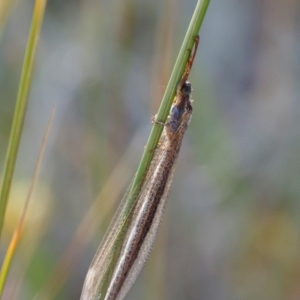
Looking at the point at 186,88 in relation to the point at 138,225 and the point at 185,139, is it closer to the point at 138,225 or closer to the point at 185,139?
the point at 138,225

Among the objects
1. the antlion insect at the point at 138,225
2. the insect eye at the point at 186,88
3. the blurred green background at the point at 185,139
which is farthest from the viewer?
the blurred green background at the point at 185,139

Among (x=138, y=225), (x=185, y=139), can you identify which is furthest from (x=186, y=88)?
(x=185, y=139)

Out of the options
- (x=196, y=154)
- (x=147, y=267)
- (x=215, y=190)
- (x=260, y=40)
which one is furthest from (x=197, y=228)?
(x=260, y=40)

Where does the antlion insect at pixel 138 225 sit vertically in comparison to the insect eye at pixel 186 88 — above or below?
below

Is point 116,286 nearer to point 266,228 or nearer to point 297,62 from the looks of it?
point 266,228

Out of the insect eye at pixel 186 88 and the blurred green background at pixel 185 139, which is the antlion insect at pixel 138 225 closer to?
the insect eye at pixel 186 88

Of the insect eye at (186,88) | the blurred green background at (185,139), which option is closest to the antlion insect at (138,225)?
the insect eye at (186,88)
